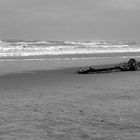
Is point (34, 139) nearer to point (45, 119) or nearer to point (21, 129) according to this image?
point (21, 129)

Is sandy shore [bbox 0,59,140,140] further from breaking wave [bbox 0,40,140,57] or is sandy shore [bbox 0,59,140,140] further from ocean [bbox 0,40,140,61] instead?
breaking wave [bbox 0,40,140,57]

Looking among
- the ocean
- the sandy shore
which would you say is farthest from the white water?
the sandy shore

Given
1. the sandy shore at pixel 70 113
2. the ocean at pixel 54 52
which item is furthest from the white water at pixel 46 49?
the sandy shore at pixel 70 113

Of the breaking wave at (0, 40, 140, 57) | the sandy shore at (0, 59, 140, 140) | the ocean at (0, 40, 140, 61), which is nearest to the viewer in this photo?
the sandy shore at (0, 59, 140, 140)

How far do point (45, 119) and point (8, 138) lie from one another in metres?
1.48

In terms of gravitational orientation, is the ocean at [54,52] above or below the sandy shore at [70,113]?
above

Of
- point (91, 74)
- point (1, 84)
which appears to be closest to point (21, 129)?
point (1, 84)

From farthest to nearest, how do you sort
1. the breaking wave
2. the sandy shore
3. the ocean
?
the breaking wave < the ocean < the sandy shore

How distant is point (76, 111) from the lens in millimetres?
8211

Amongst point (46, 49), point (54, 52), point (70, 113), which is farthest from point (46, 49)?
point (70, 113)

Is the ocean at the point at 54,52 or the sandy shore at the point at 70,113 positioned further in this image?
the ocean at the point at 54,52

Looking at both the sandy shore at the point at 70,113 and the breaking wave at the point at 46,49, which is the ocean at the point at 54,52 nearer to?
the breaking wave at the point at 46,49

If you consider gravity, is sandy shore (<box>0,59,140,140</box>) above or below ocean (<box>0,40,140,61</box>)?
below

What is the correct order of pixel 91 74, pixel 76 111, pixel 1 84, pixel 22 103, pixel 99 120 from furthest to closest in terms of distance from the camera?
1. pixel 91 74
2. pixel 1 84
3. pixel 22 103
4. pixel 76 111
5. pixel 99 120
